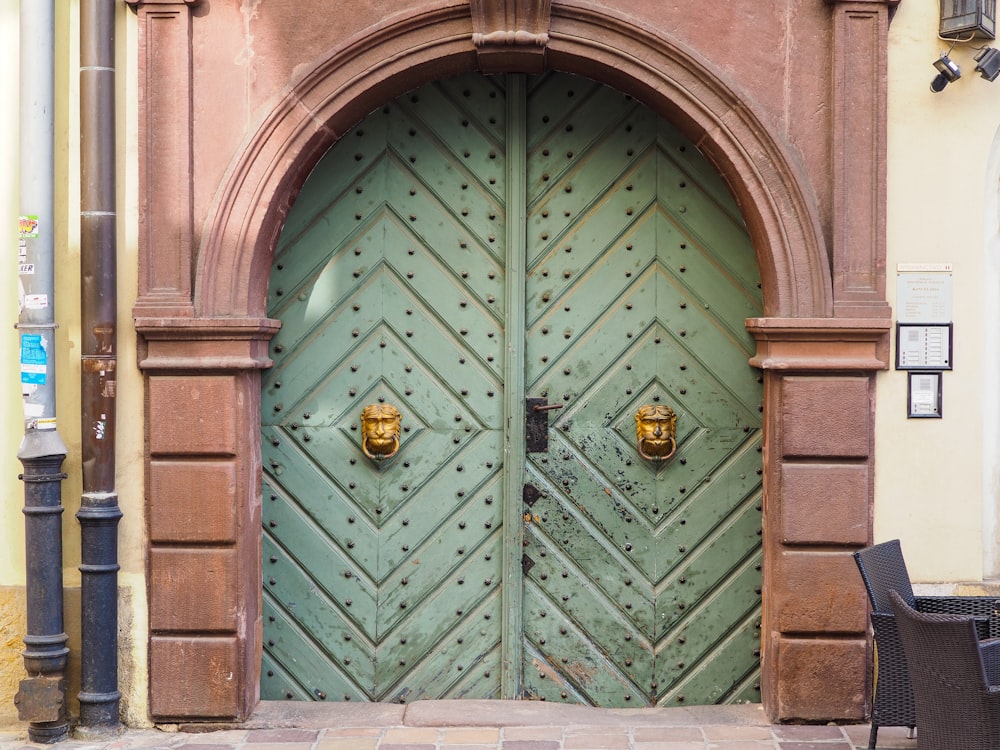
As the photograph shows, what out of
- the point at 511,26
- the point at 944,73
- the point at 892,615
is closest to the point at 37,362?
the point at 511,26

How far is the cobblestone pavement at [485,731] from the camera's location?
4719 mm

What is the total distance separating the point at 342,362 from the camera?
5.26 metres

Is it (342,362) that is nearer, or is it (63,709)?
(63,709)

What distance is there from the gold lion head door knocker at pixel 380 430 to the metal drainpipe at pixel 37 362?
121cm

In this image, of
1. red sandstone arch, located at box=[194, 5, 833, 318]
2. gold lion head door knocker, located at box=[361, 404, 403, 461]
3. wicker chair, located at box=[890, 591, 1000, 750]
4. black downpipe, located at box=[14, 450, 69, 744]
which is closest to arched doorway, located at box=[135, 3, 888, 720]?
red sandstone arch, located at box=[194, 5, 833, 318]

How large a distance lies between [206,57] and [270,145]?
435mm

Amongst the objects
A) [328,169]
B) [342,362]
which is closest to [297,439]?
[342,362]

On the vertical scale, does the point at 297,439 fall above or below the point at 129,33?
below

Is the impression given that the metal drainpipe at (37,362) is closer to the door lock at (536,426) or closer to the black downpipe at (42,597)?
the black downpipe at (42,597)

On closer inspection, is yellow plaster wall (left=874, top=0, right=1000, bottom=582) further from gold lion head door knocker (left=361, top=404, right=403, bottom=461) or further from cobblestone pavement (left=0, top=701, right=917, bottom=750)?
gold lion head door knocker (left=361, top=404, right=403, bottom=461)

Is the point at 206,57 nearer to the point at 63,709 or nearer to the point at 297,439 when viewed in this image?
the point at 297,439

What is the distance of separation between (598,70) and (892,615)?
7.72 feet

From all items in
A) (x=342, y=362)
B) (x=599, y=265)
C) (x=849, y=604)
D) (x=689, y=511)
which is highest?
(x=599, y=265)

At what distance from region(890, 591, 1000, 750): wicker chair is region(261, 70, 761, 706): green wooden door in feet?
4.29
